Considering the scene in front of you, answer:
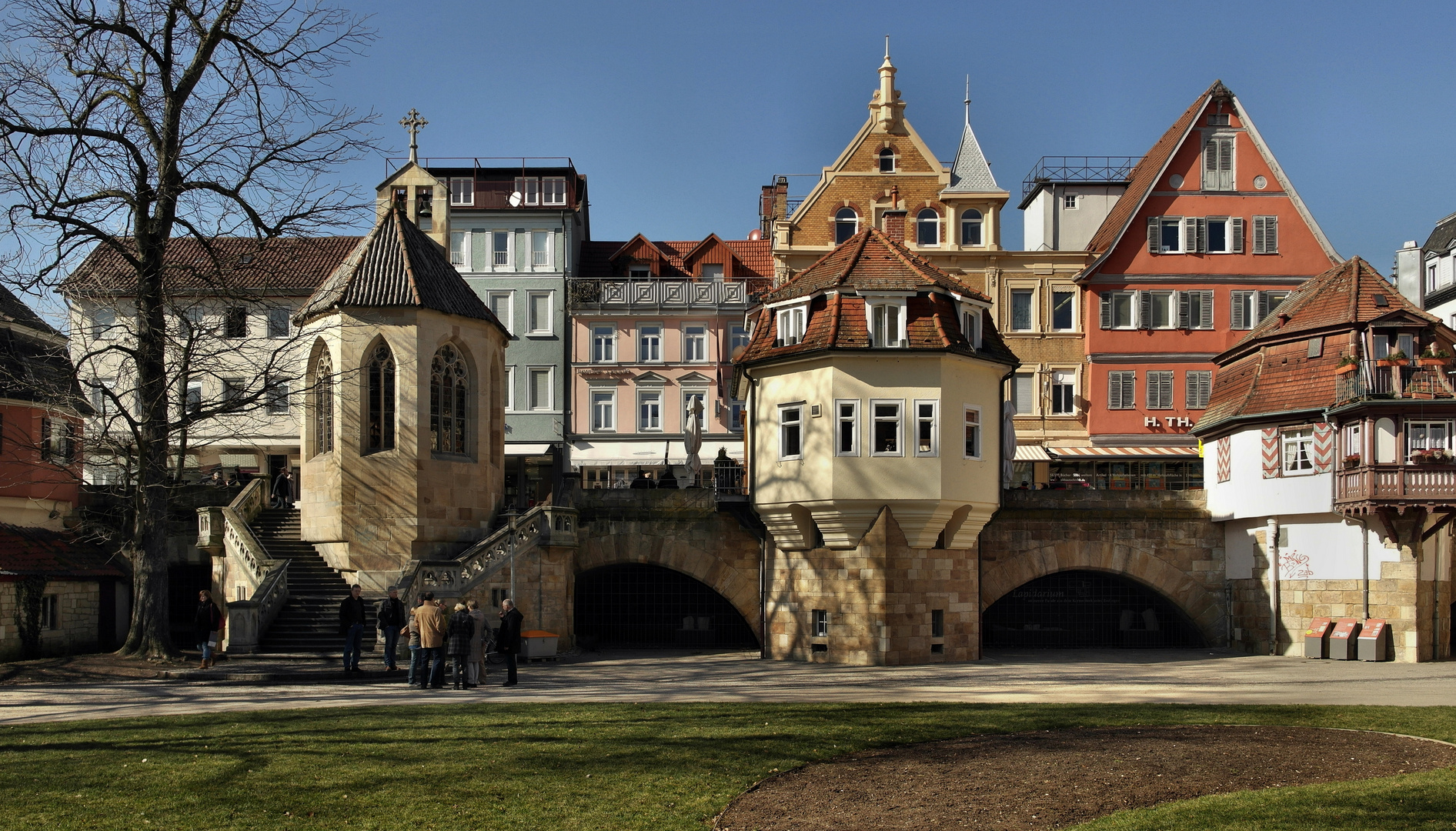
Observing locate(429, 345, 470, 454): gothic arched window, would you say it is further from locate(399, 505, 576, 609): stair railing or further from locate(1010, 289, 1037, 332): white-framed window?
locate(1010, 289, 1037, 332): white-framed window

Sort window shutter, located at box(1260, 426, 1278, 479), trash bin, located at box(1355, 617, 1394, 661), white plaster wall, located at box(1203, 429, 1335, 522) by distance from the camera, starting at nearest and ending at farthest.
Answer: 1. trash bin, located at box(1355, 617, 1394, 661)
2. white plaster wall, located at box(1203, 429, 1335, 522)
3. window shutter, located at box(1260, 426, 1278, 479)

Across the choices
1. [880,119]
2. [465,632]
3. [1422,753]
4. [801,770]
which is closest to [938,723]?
[801,770]

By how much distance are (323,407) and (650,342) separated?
69.3 ft

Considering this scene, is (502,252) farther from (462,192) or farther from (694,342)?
(694,342)

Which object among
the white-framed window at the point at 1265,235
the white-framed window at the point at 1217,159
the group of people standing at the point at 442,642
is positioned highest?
the white-framed window at the point at 1217,159

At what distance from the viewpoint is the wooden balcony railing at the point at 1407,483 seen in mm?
31344

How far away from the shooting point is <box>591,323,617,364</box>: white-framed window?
52156 mm

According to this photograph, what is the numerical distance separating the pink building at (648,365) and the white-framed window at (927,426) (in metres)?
20.1

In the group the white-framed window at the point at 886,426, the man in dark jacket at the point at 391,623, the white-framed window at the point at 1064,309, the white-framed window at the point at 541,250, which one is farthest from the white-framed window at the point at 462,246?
the man in dark jacket at the point at 391,623

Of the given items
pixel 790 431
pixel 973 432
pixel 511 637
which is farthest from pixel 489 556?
pixel 973 432

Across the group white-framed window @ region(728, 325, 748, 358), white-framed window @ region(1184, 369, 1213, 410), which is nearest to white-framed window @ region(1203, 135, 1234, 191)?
white-framed window @ region(1184, 369, 1213, 410)

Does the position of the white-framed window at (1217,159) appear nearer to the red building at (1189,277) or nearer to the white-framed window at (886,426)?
the red building at (1189,277)

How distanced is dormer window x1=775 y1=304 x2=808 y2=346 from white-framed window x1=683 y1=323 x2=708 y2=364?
1863cm

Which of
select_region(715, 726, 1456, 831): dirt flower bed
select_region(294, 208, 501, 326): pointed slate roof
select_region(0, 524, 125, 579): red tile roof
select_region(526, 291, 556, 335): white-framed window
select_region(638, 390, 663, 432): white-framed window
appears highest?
select_region(526, 291, 556, 335): white-framed window
